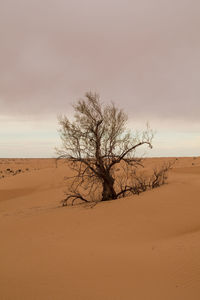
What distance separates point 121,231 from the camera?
552cm

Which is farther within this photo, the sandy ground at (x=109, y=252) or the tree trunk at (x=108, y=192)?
the tree trunk at (x=108, y=192)

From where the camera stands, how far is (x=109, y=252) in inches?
167

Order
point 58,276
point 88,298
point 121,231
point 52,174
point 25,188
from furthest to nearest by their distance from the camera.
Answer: point 52,174 → point 25,188 → point 121,231 → point 58,276 → point 88,298

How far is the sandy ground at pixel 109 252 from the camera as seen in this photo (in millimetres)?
3006

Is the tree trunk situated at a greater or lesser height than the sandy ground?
greater

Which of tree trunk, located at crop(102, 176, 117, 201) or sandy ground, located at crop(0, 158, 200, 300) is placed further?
tree trunk, located at crop(102, 176, 117, 201)

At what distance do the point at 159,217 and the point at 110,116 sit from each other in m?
4.08

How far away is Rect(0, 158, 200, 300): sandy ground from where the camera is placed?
3006mm

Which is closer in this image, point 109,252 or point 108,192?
point 109,252

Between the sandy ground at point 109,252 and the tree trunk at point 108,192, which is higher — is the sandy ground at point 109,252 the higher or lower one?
the lower one

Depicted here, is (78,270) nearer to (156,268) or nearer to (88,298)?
(88,298)

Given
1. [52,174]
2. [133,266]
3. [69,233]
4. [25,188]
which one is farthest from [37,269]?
[52,174]

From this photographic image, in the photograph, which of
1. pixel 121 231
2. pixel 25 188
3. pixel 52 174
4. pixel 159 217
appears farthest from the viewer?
pixel 52 174

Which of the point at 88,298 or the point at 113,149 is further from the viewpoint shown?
the point at 113,149
